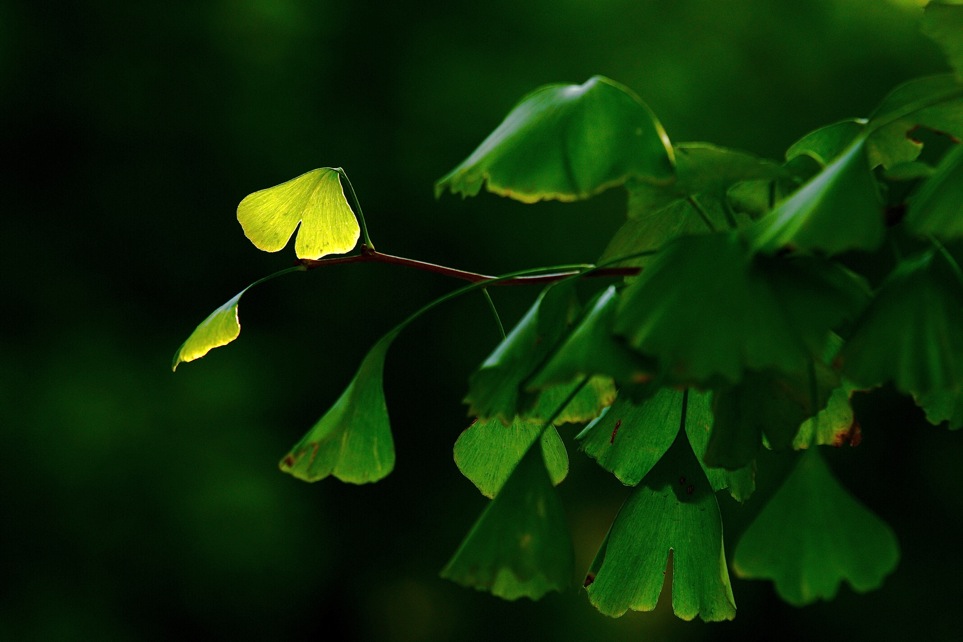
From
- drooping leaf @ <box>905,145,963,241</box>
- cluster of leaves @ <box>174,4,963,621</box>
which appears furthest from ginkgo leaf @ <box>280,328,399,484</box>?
drooping leaf @ <box>905,145,963,241</box>

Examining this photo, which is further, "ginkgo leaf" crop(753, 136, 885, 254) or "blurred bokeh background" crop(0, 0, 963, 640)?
"blurred bokeh background" crop(0, 0, 963, 640)

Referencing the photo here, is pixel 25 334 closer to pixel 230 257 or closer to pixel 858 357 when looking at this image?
pixel 230 257

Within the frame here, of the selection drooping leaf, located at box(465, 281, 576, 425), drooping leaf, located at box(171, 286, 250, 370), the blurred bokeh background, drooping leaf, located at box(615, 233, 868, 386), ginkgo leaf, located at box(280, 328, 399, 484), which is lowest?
the blurred bokeh background

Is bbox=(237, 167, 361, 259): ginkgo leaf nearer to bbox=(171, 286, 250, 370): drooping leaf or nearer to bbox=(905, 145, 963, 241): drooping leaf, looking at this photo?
bbox=(171, 286, 250, 370): drooping leaf

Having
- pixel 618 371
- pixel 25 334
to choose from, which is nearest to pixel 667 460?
→ pixel 618 371

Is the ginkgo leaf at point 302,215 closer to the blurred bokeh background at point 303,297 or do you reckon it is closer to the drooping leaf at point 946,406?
the drooping leaf at point 946,406
